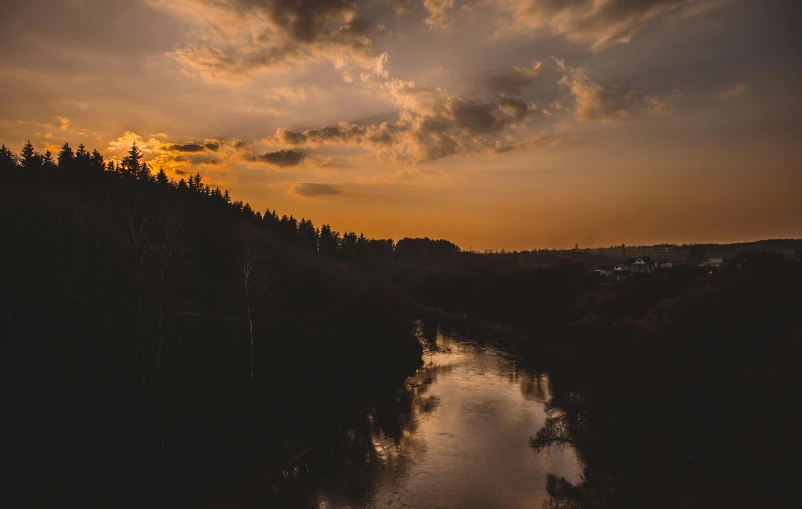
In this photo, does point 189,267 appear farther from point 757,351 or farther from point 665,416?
point 757,351

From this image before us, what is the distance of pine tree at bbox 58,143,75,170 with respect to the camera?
7138 centimetres

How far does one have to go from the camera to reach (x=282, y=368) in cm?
3756

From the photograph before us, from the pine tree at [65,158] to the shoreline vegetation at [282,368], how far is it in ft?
42.3

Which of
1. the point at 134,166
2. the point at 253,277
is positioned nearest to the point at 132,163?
the point at 134,166

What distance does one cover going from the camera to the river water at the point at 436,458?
20781 millimetres

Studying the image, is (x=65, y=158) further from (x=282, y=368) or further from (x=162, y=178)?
(x=282, y=368)

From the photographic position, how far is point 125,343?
32.4 meters

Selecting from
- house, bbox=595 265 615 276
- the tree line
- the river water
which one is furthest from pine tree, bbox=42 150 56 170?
house, bbox=595 265 615 276

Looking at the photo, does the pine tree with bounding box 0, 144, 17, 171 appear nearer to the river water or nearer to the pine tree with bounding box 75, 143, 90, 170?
the pine tree with bounding box 75, 143, 90, 170

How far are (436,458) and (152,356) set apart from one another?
22352 millimetres

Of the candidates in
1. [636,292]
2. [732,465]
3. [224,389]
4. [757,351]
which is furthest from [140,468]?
[636,292]

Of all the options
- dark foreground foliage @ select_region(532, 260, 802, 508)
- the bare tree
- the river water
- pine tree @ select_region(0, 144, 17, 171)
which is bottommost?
the river water

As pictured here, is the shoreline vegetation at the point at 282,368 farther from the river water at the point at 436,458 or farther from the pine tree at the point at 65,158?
the pine tree at the point at 65,158

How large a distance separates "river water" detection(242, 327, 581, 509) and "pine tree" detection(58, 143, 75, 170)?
69048 millimetres
